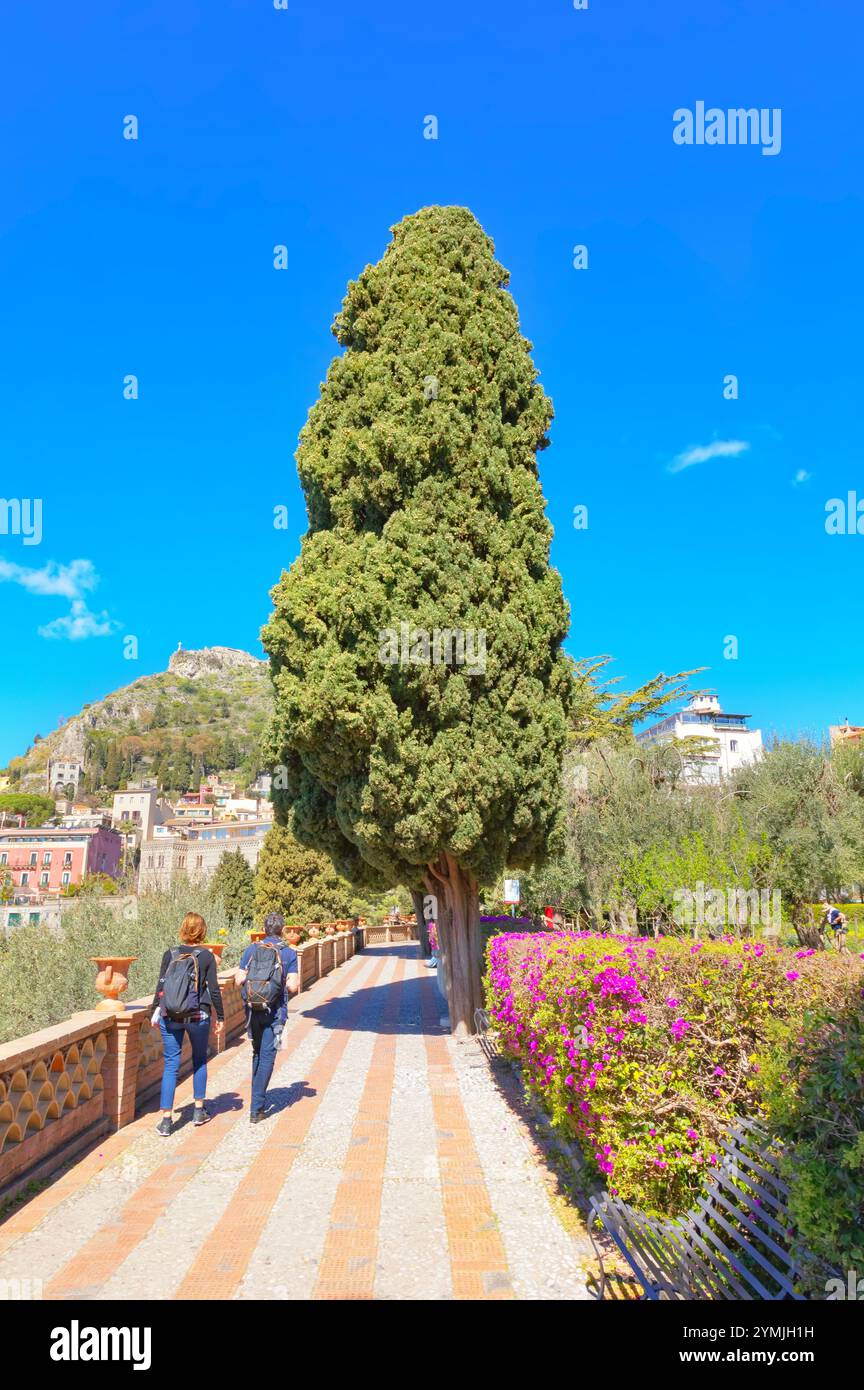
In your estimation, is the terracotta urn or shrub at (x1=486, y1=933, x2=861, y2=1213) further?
the terracotta urn

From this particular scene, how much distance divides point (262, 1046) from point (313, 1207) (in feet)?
7.07

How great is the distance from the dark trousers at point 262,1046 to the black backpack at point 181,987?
0.73 meters

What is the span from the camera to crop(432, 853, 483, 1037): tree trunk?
10641 mm

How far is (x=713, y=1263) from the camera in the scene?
9.36 ft

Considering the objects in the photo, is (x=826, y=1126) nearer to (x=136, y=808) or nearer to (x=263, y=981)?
(x=263, y=981)

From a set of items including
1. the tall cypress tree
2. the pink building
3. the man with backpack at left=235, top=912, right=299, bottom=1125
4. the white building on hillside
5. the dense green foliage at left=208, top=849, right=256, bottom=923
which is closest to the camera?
the man with backpack at left=235, top=912, right=299, bottom=1125

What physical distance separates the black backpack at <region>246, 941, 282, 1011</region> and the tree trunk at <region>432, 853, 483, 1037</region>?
4219 millimetres

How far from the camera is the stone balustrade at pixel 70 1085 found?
4.70 meters

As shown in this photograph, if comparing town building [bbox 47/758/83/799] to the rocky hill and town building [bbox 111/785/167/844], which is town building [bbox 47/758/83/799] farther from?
town building [bbox 111/785/167/844]

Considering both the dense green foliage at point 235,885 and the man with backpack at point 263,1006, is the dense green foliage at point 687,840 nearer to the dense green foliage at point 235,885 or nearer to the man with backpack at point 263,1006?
the man with backpack at point 263,1006

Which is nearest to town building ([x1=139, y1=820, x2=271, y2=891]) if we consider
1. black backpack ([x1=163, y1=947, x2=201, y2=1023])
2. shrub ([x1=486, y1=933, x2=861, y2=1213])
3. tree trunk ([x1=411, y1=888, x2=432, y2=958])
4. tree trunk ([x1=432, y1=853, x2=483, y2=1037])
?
tree trunk ([x1=411, y1=888, x2=432, y2=958])

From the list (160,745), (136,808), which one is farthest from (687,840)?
(160,745)

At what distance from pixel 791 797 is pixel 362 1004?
1283 cm
